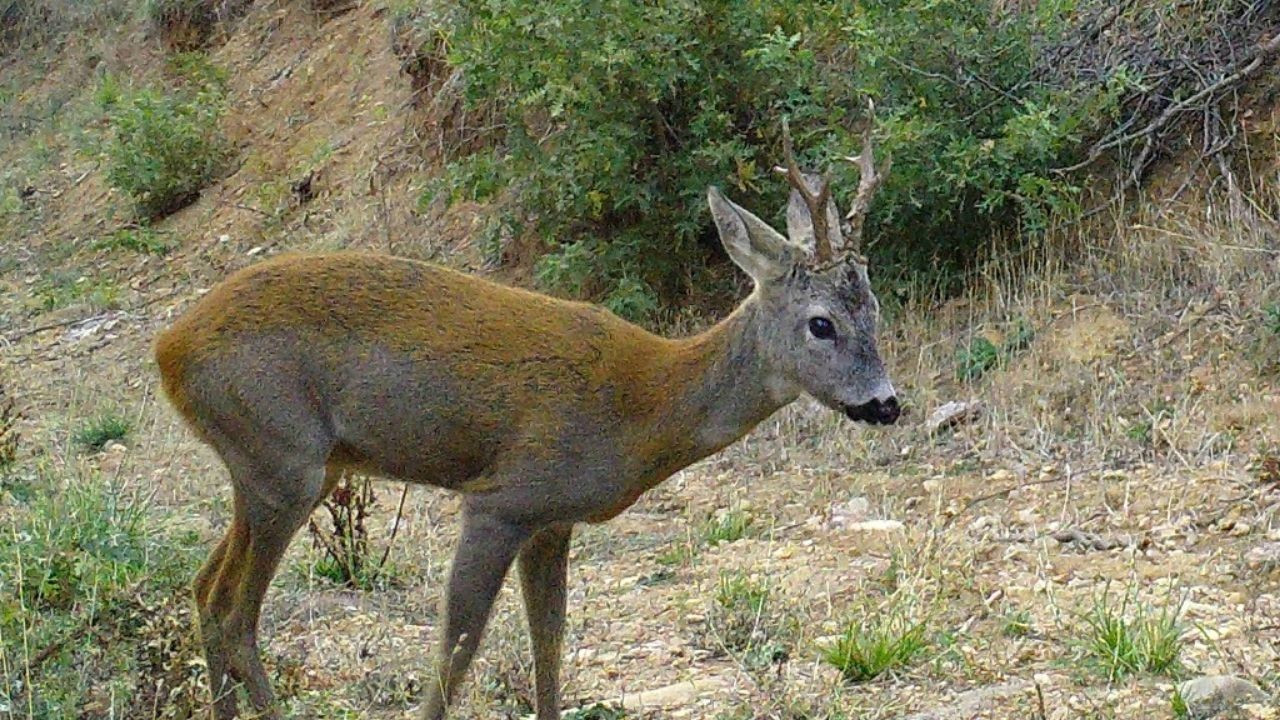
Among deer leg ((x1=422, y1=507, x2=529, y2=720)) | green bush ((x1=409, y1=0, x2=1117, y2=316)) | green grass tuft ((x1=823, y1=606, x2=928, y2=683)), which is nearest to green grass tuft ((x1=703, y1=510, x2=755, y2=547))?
green grass tuft ((x1=823, y1=606, x2=928, y2=683))

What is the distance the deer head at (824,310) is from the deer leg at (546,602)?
1.05 m

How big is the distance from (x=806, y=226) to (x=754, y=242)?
35 cm

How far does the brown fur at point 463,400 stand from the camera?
6.09m

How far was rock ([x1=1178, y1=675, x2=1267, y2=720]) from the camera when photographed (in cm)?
534

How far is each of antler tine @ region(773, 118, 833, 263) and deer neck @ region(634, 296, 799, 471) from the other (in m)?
0.34

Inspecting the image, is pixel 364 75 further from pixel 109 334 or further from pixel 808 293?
pixel 808 293

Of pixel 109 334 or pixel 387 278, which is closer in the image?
pixel 387 278

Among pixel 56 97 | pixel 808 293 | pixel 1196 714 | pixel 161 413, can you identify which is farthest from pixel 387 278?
pixel 56 97

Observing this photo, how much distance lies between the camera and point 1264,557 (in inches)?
283

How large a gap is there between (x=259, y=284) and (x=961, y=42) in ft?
20.3

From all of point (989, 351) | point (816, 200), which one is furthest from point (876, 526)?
point (816, 200)

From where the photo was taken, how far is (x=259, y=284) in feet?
20.6

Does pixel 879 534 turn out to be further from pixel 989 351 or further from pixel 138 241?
pixel 138 241

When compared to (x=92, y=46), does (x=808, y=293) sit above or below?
below
